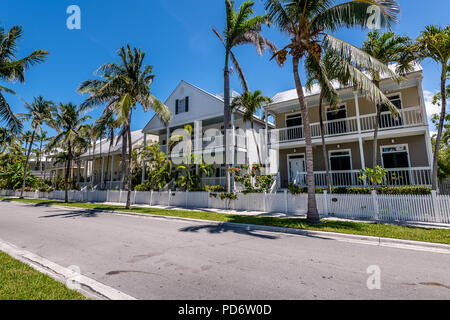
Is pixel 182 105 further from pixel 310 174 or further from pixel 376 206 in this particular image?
pixel 376 206

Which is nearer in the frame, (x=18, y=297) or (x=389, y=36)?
(x=18, y=297)

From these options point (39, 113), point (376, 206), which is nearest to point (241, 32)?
point (376, 206)

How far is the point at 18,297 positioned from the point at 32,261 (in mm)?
2198

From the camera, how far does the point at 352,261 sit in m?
4.95

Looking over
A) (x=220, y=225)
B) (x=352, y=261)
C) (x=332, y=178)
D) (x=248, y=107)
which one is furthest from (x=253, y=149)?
(x=352, y=261)

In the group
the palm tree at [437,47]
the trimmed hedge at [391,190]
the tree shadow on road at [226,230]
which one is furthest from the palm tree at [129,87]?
the palm tree at [437,47]

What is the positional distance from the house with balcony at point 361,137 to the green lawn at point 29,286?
12734mm

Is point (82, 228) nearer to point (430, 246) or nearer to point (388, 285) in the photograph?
point (388, 285)

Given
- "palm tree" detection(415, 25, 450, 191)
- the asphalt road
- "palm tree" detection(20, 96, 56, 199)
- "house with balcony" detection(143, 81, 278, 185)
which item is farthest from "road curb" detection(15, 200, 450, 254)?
"palm tree" detection(20, 96, 56, 199)

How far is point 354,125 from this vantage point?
15.5 meters

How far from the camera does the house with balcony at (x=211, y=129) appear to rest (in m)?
18.7

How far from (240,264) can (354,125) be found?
14.3m

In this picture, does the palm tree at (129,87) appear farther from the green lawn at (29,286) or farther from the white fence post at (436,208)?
the white fence post at (436,208)

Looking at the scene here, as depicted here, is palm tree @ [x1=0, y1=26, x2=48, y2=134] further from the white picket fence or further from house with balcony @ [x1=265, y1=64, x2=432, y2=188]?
house with balcony @ [x1=265, y1=64, x2=432, y2=188]
